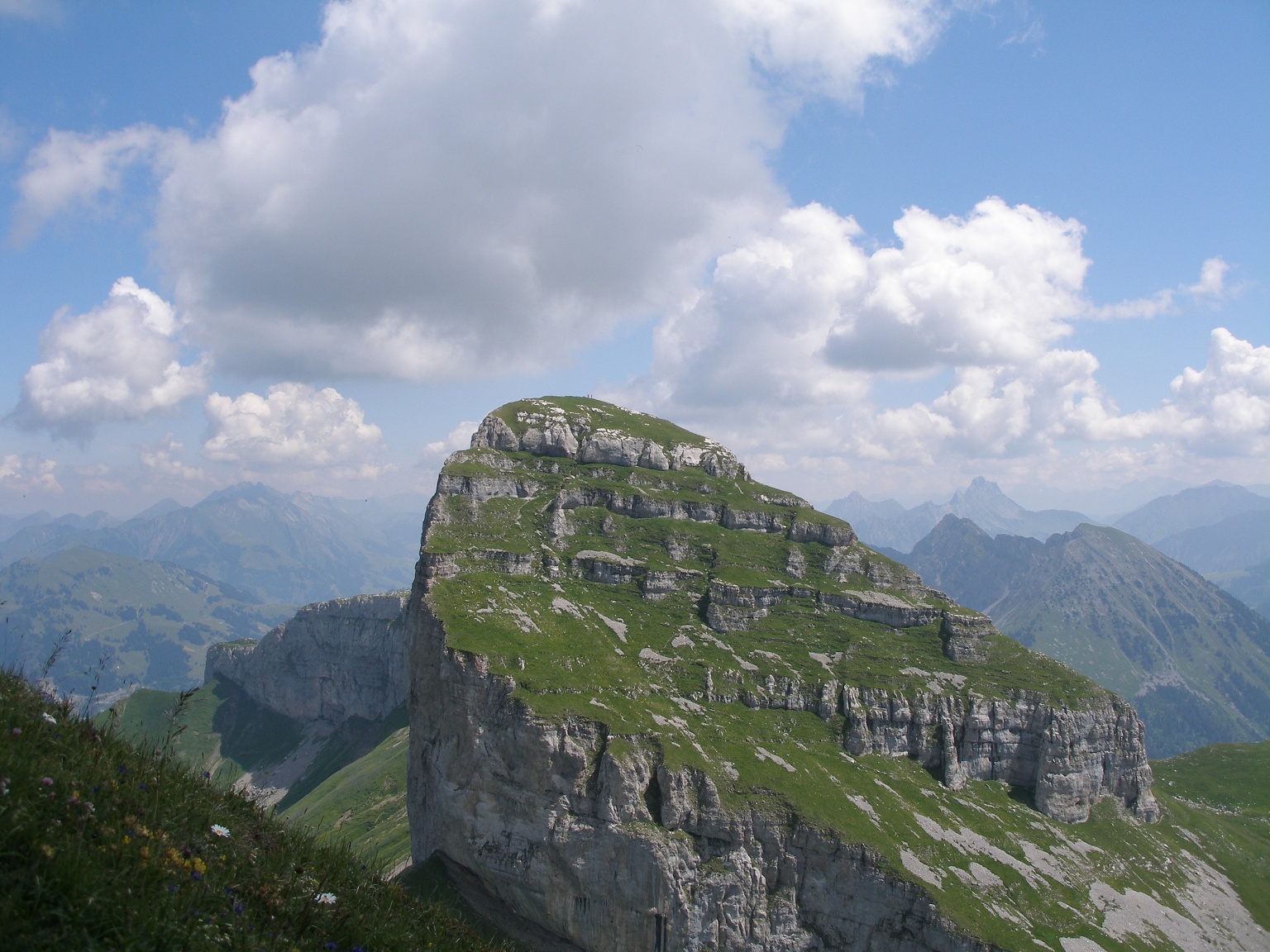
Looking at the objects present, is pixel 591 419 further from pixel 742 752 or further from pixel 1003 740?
pixel 1003 740

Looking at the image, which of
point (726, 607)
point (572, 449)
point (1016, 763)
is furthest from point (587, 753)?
point (572, 449)

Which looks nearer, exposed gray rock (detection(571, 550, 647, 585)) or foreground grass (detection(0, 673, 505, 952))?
foreground grass (detection(0, 673, 505, 952))

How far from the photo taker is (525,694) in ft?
237

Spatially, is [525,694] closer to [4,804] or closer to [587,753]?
[587,753]

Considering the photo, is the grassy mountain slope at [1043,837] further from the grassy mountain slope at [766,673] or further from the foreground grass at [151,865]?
the foreground grass at [151,865]

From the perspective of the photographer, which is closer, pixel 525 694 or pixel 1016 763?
pixel 525 694

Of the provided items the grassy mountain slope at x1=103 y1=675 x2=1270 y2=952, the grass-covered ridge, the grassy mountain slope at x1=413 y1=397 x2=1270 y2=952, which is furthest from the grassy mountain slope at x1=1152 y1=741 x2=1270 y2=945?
the grass-covered ridge

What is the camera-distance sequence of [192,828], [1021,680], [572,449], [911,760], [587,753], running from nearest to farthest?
[192,828] → [587,753] → [911,760] → [1021,680] → [572,449]

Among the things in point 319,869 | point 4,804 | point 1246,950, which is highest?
point 4,804

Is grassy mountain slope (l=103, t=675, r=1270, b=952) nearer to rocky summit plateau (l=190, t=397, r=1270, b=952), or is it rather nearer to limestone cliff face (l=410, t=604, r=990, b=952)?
rocky summit plateau (l=190, t=397, r=1270, b=952)

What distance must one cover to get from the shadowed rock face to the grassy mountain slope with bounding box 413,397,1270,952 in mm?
713

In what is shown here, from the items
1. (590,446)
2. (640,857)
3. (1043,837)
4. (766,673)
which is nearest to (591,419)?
(590,446)

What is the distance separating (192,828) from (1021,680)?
362ft

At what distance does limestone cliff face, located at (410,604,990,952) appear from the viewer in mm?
66562
